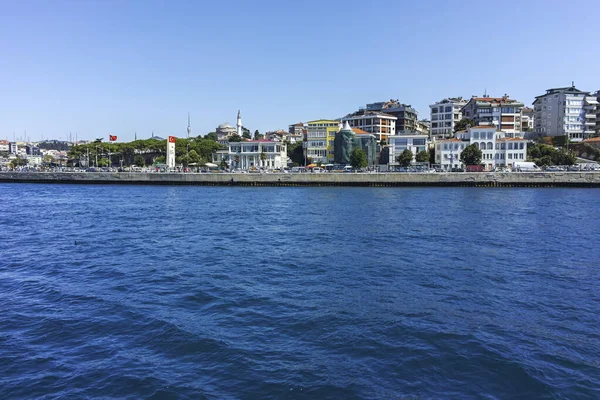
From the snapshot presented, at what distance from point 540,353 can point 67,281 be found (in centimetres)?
1546

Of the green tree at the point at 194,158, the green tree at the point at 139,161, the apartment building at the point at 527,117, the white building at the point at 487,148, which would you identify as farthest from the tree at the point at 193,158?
the apartment building at the point at 527,117

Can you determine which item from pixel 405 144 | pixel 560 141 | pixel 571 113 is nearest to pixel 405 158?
pixel 405 144

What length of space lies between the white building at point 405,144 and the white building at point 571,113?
116ft

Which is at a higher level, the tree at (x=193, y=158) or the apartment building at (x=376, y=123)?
the apartment building at (x=376, y=123)

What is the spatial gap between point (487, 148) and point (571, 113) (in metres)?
34.3

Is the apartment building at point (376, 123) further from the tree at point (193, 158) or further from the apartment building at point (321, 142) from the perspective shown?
the tree at point (193, 158)

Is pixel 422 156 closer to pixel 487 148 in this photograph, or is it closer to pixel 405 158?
pixel 405 158

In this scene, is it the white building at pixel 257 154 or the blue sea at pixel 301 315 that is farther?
the white building at pixel 257 154

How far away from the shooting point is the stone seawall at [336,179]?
67.8 meters

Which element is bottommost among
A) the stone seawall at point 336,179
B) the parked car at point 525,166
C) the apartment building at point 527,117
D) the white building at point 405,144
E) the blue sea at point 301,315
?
Result: the blue sea at point 301,315

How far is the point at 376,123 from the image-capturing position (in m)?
103

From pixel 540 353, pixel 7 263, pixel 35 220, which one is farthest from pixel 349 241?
pixel 35 220

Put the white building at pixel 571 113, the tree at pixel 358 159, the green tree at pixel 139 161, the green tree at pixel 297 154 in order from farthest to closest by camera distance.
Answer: the green tree at pixel 139 161 → the green tree at pixel 297 154 → the white building at pixel 571 113 → the tree at pixel 358 159

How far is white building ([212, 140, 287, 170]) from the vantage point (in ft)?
324
